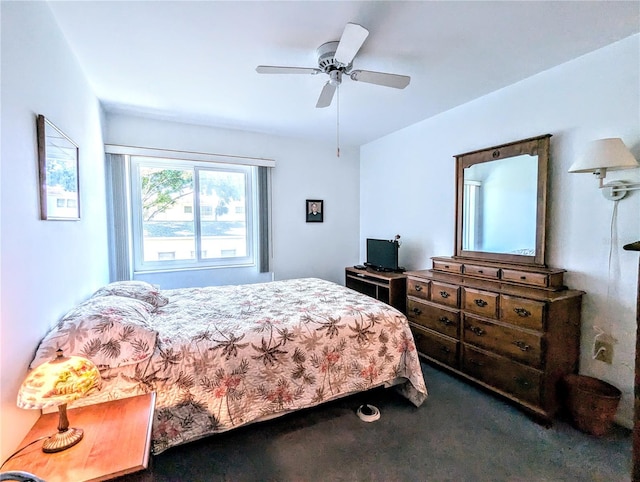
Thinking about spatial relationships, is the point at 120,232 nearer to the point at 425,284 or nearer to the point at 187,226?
the point at 187,226

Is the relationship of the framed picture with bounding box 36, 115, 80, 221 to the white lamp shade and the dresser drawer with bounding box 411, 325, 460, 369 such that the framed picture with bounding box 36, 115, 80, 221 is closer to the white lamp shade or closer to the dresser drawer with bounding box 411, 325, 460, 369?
the dresser drawer with bounding box 411, 325, 460, 369

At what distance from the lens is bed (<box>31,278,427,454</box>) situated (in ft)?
5.17

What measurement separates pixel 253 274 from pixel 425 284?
228cm

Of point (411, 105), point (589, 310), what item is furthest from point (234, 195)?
point (589, 310)

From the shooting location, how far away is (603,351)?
212 cm

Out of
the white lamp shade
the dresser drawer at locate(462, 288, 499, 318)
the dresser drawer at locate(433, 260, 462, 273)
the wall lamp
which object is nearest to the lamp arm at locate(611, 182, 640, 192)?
the wall lamp

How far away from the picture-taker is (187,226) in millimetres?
3777

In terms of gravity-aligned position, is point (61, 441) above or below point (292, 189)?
below

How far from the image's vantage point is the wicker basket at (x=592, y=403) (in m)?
1.92

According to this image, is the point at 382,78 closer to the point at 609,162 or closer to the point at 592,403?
the point at 609,162

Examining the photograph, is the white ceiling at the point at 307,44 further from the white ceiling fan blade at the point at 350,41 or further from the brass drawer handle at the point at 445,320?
the brass drawer handle at the point at 445,320

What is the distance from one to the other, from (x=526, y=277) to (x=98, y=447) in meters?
2.80

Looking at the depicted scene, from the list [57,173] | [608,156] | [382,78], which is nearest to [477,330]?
[608,156]

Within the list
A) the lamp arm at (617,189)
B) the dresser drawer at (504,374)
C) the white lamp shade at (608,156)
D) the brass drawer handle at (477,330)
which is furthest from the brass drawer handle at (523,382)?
the white lamp shade at (608,156)
